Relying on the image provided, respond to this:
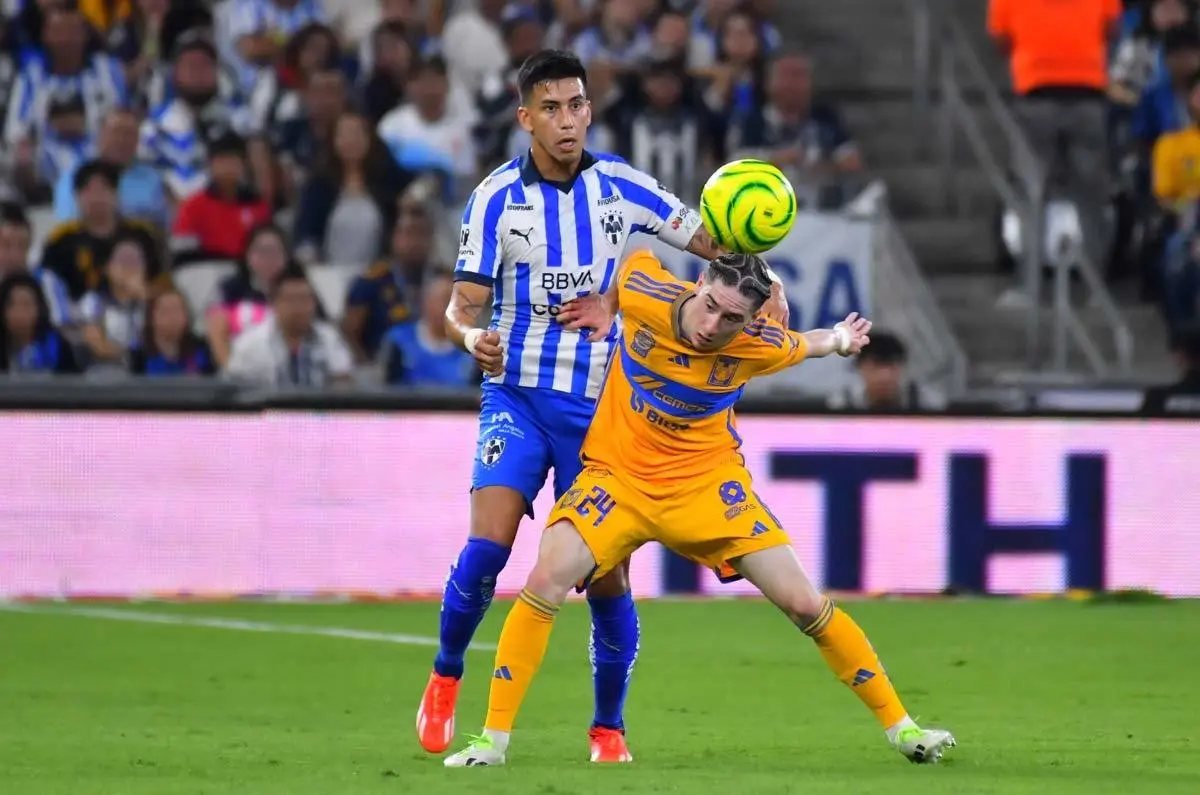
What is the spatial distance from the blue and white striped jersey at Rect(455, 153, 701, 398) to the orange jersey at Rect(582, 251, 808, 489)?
1.24ft

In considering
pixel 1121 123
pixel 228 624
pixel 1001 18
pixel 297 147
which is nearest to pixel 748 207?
pixel 228 624

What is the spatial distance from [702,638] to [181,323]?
4376 mm

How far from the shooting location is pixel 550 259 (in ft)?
26.6

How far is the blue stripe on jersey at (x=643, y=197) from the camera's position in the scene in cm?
824

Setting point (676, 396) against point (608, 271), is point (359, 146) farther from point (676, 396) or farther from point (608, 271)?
point (676, 396)

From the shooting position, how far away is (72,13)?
17.1 meters

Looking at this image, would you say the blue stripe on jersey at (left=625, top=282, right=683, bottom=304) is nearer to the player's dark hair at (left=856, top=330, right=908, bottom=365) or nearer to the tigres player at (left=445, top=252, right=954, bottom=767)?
the tigres player at (left=445, top=252, right=954, bottom=767)

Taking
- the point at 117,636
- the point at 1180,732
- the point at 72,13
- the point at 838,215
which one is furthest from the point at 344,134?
the point at 1180,732

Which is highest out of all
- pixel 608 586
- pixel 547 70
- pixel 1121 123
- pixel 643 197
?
pixel 547 70

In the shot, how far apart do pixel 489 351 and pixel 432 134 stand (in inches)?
381

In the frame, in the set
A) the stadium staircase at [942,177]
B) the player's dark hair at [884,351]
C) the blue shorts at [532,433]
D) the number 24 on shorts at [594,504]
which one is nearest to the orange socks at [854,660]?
the number 24 on shorts at [594,504]

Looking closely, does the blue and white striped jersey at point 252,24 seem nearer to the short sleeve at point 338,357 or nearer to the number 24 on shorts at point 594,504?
the short sleeve at point 338,357

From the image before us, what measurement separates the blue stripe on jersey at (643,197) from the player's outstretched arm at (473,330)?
23.7 inches

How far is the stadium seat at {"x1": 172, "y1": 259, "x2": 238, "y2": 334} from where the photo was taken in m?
15.6
